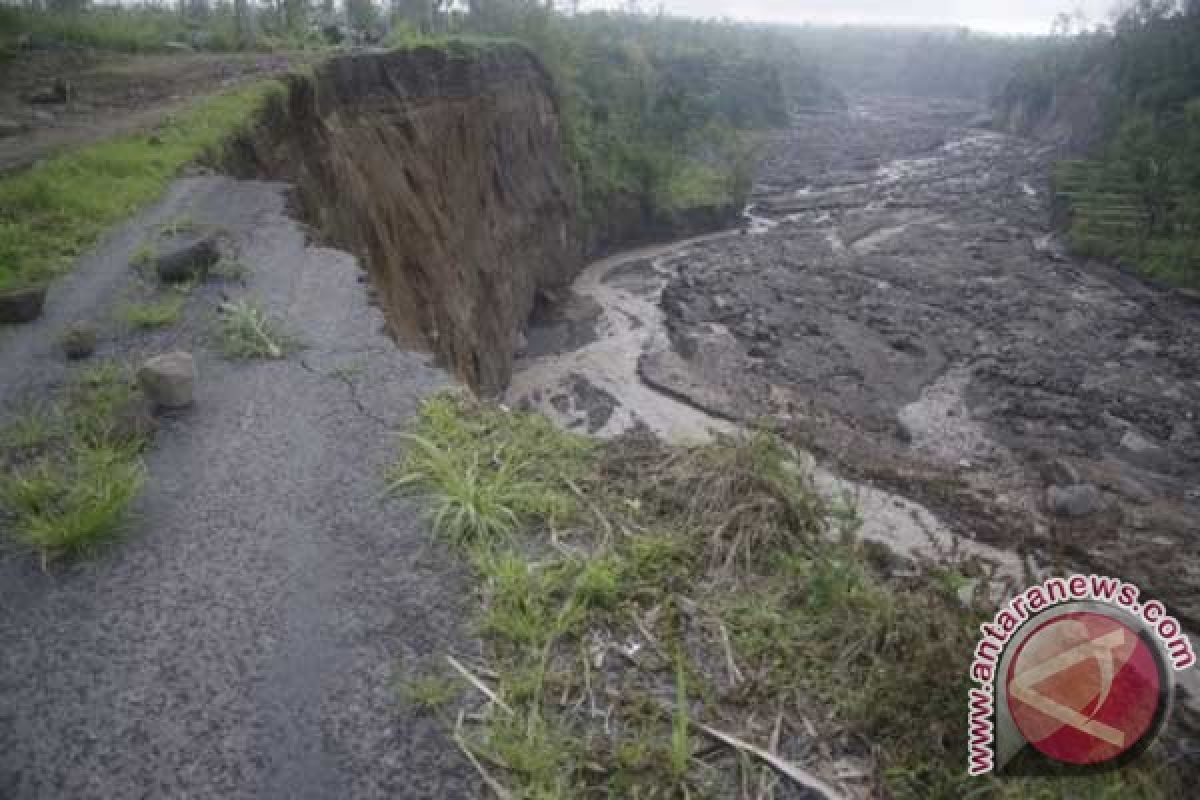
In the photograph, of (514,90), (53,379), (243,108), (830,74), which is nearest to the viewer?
(53,379)

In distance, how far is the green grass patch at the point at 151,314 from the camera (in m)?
6.90

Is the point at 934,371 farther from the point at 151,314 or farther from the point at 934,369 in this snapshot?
the point at 151,314

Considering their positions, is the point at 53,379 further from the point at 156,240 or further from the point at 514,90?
the point at 514,90

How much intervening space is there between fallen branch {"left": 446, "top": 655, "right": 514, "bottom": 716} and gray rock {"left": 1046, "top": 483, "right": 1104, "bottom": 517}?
14.9m

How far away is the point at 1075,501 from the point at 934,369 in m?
7.07

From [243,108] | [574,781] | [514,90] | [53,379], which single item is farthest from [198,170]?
[514,90]

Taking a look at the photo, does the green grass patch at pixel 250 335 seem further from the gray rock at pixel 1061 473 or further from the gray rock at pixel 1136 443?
the gray rock at pixel 1136 443

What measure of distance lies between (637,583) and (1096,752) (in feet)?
7.81

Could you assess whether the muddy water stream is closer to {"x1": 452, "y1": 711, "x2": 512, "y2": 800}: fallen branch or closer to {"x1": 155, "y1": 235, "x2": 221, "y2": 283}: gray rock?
{"x1": 155, "y1": 235, "x2": 221, "y2": 283}: gray rock

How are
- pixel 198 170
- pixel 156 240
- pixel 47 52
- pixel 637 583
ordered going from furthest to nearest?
pixel 47 52 < pixel 198 170 < pixel 156 240 < pixel 637 583

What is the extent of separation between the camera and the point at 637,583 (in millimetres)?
4449

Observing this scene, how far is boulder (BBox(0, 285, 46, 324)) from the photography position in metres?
6.77

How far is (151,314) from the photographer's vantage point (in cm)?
696

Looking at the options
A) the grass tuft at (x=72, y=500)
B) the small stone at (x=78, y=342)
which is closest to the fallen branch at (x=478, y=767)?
the grass tuft at (x=72, y=500)
